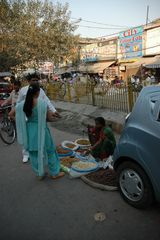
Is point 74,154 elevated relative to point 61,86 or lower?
lower

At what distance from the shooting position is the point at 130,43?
2183 centimetres

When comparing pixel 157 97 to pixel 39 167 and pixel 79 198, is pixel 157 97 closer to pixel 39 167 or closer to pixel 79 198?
pixel 79 198

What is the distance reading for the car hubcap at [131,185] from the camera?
9.32 feet

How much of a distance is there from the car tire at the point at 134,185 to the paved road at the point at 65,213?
4.8 inches

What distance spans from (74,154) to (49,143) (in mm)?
1211

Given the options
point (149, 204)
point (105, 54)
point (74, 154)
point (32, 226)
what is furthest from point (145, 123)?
point (105, 54)

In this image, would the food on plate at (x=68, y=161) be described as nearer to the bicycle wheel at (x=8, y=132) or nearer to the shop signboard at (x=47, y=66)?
the bicycle wheel at (x=8, y=132)

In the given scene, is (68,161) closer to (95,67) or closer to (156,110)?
(156,110)

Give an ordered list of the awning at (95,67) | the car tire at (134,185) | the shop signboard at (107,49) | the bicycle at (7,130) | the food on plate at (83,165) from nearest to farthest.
→ the car tire at (134,185) → the food on plate at (83,165) → the bicycle at (7,130) → the shop signboard at (107,49) → the awning at (95,67)

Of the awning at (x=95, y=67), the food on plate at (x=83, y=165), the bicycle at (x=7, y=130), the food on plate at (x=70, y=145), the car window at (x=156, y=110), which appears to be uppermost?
the awning at (x=95, y=67)

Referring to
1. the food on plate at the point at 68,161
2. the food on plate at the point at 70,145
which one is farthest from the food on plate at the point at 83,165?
the food on plate at the point at 70,145

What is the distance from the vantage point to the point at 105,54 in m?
25.7

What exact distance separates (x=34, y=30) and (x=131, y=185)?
16183mm

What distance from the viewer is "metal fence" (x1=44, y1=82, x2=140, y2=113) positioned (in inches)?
273
